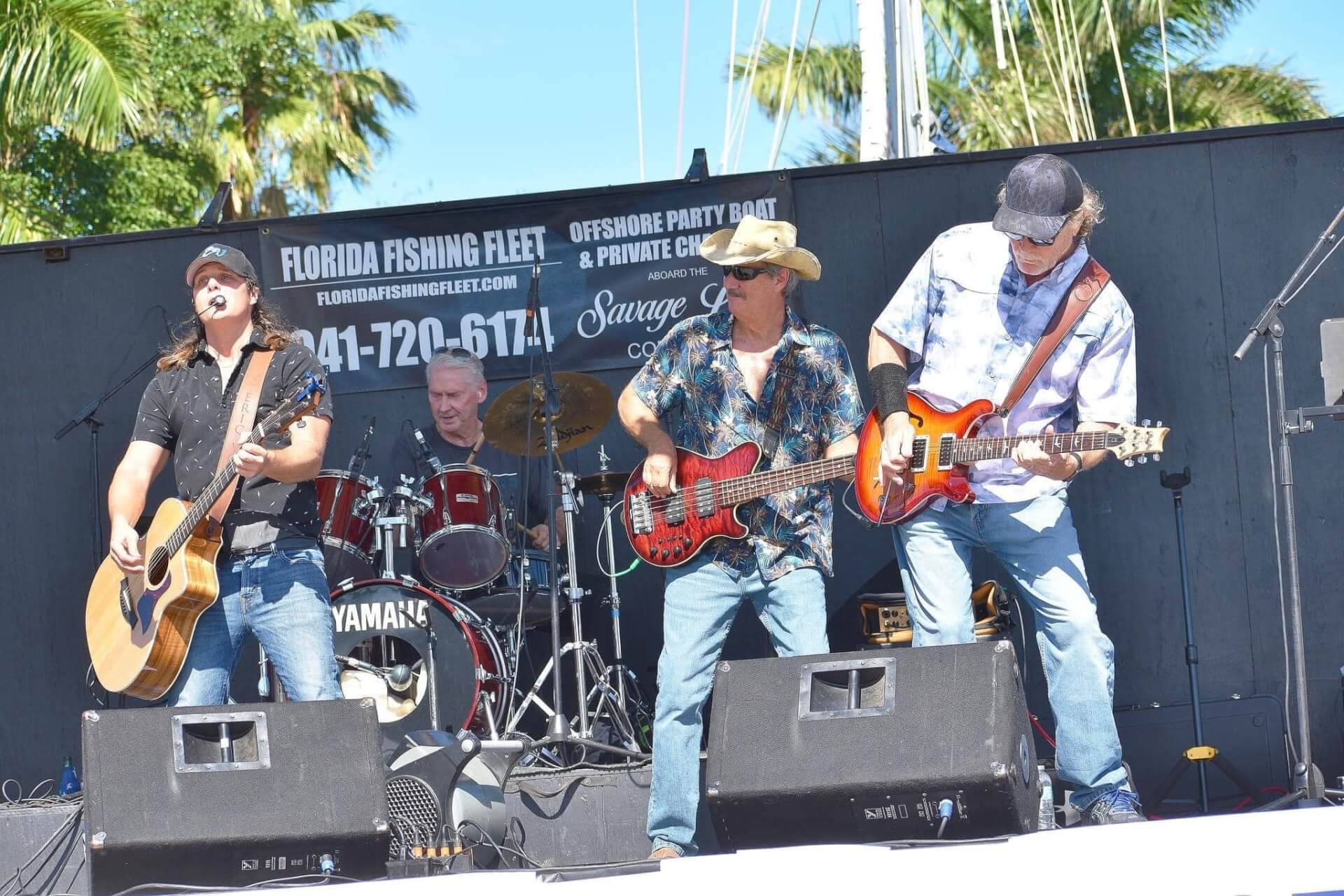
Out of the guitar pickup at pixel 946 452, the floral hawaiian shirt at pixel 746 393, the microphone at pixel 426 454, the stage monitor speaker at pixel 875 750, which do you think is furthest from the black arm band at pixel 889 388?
the microphone at pixel 426 454

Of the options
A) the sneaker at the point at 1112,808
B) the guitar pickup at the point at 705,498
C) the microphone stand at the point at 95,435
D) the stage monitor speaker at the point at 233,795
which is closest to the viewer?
the stage monitor speaker at the point at 233,795

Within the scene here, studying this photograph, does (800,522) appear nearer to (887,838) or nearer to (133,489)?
(887,838)

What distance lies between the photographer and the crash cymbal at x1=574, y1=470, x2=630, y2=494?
247 inches

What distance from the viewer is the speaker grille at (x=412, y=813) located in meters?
4.61

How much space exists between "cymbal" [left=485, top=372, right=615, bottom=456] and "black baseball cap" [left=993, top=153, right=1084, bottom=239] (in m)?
2.52

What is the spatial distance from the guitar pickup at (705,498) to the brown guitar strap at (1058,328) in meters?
0.95

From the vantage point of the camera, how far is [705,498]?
4707 millimetres

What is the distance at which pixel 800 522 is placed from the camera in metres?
4.61

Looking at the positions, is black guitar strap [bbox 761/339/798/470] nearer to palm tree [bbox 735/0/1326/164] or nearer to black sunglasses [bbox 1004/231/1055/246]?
→ black sunglasses [bbox 1004/231/1055/246]

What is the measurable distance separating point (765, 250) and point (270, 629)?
76.4 inches

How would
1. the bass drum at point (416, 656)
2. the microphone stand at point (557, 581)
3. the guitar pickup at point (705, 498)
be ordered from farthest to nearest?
the bass drum at point (416, 656), the microphone stand at point (557, 581), the guitar pickup at point (705, 498)

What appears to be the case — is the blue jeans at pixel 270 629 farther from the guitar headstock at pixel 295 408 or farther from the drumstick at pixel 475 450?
the drumstick at pixel 475 450

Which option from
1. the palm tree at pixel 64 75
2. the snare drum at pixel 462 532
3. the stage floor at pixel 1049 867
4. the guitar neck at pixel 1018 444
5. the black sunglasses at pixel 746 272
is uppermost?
the palm tree at pixel 64 75

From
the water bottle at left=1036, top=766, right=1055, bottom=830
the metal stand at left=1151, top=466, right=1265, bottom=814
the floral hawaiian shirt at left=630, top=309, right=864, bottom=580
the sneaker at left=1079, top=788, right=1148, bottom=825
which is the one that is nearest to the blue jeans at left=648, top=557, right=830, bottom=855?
the floral hawaiian shirt at left=630, top=309, right=864, bottom=580
